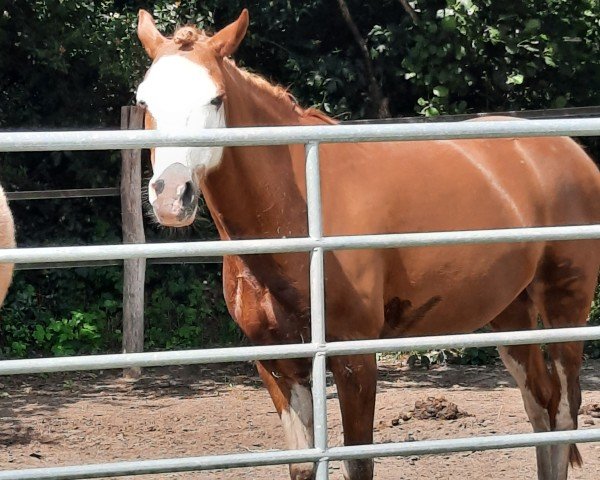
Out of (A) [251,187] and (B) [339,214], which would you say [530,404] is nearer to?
(B) [339,214]

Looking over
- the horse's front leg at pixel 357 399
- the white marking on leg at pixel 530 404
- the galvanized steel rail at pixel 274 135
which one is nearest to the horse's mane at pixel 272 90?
the horse's front leg at pixel 357 399

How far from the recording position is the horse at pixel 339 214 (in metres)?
3.34

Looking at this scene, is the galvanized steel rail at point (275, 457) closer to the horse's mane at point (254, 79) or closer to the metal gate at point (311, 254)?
the metal gate at point (311, 254)

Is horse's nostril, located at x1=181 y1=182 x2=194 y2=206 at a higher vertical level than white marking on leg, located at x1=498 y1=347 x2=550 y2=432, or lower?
higher

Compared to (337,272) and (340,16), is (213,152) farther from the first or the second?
(340,16)

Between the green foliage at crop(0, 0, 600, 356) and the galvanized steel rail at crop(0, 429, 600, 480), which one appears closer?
the galvanized steel rail at crop(0, 429, 600, 480)

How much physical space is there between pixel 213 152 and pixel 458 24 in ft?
14.7

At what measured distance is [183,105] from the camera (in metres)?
3.24

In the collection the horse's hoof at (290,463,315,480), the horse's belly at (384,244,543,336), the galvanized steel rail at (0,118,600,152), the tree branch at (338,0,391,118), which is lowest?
the horse's hoof at (290,463,315,480)

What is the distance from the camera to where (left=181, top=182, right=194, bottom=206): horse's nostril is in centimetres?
309

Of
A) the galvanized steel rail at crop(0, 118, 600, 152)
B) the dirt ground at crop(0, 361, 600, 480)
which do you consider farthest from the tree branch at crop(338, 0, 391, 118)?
the galvanized steel rail at crop(0, 118, 600, 152)

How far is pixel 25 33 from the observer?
7785mm

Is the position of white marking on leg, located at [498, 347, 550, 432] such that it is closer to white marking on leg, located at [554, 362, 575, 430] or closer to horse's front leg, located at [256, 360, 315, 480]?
white marking on leg, located at [554, 362, 575, 430]

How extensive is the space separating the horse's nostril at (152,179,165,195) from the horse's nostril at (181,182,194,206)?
67mm
